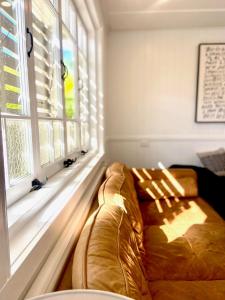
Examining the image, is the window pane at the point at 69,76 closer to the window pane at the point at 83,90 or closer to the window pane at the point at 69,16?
the window pane at the point at 69,16

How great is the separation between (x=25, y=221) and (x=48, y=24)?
3.89 ft

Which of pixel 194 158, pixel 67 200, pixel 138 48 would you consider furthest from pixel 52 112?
pixel 194 158

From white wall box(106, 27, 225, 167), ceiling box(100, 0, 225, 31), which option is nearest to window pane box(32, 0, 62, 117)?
ceiling box(100, 0, 225, 31)

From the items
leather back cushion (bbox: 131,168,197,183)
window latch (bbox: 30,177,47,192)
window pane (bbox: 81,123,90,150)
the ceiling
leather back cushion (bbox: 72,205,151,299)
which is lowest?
leather back cushion (bbox: 131,168,197,183)

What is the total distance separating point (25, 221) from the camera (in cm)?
83

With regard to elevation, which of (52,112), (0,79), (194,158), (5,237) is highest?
(0,79)

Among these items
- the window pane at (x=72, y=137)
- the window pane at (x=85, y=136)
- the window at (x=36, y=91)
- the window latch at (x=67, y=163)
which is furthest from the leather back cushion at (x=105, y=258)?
the window pane at (x=85, y=136)

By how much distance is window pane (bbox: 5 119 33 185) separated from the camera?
977 millimetres

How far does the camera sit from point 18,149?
104cm

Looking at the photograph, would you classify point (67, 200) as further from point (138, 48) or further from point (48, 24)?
point (138, 48)

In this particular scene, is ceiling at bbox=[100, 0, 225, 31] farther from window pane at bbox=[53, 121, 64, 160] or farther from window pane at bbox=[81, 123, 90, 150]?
window pane at bbox=[53, 121, 64, 160]

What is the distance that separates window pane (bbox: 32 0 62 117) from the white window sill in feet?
1.41

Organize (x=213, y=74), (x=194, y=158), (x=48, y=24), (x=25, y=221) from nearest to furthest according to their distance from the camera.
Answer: (x=25, y=221)
(x=48, y=24)
(x=213, y=74)
(x=194, y=158)

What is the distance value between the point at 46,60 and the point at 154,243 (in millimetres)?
1415
